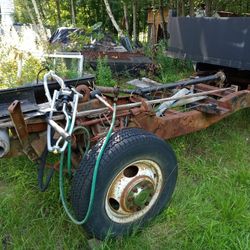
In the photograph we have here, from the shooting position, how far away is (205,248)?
212 centimetres

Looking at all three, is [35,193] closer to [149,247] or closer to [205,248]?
[149,247]

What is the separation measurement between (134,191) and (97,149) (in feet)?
1.29

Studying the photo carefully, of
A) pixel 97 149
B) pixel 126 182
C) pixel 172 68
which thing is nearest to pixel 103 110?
pixel 97 149

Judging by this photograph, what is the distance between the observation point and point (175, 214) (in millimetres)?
2381

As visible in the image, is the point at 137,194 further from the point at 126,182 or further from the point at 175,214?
the point at 175,214

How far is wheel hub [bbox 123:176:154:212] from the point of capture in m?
2.05

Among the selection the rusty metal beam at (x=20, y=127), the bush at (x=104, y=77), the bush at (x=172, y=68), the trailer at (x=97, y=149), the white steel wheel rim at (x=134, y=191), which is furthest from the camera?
the bush at (x=172, y=68)

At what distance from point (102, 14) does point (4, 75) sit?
13.5 meters

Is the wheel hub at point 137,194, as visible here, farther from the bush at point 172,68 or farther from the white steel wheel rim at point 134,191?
the bush at point 172,68

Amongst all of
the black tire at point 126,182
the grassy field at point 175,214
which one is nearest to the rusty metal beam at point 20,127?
the black tire at point 126,182

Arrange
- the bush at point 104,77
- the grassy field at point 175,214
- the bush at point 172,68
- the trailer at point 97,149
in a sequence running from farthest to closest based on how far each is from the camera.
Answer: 1. the bush at point 172,68
2. the bush at point 104,77
3. the grassy field at point 175,214
4. the trailer at point 97,149

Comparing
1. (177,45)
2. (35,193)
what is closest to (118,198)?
(35,193)

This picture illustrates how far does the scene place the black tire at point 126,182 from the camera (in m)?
1.90

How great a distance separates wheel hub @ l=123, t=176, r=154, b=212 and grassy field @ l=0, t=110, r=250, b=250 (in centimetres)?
24
